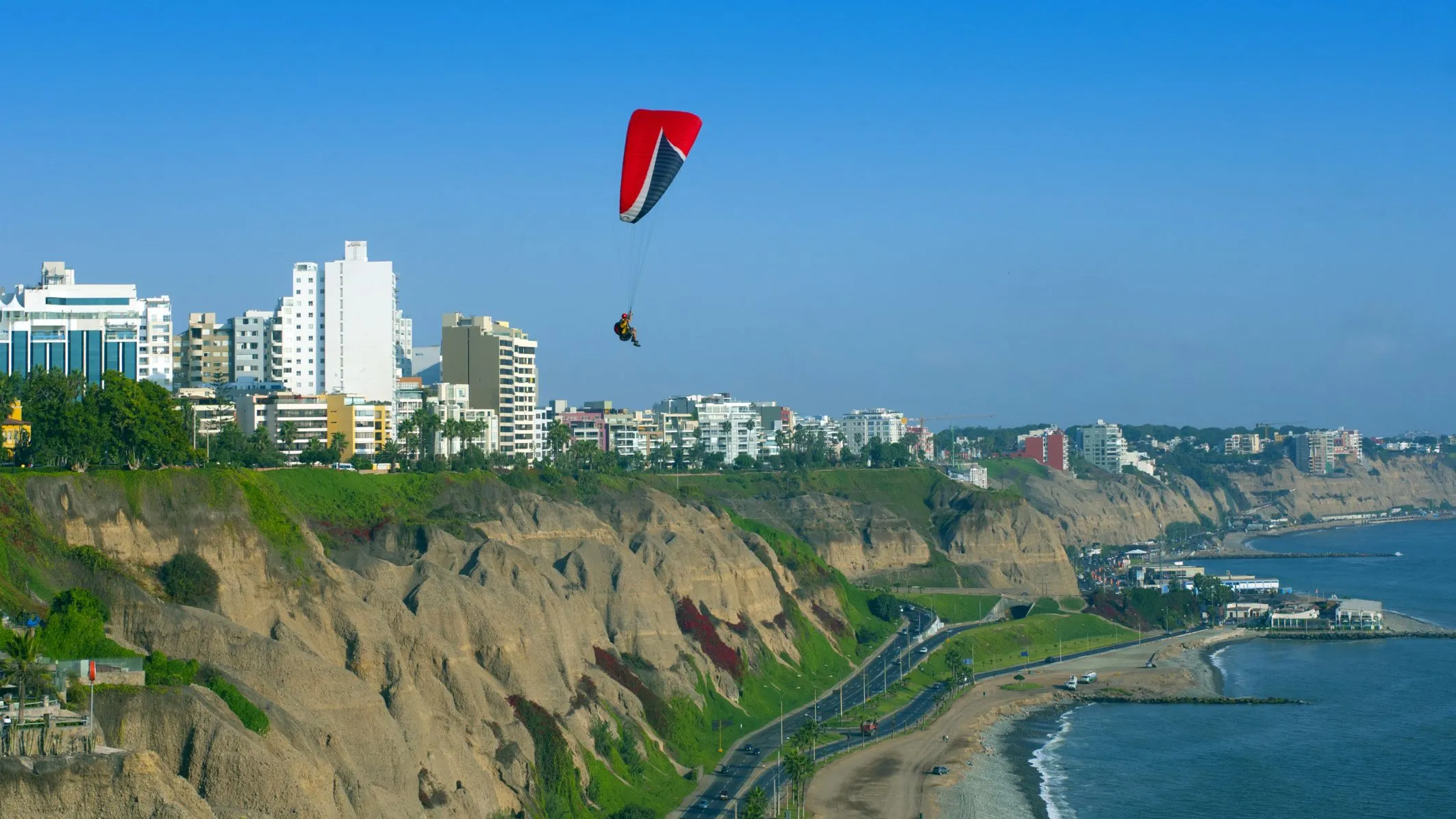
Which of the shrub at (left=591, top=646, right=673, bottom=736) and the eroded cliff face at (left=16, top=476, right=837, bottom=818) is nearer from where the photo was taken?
the eroded cliff face at (left=16, top=476, right=837, bottom=818)

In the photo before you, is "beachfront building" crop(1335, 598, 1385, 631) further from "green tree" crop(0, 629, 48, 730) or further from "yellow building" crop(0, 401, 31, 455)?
"green tree" crop(0, 629, 48, 730)

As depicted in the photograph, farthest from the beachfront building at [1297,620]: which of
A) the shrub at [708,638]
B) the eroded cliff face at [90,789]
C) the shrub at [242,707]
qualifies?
the eroded cliff face at [90,789]

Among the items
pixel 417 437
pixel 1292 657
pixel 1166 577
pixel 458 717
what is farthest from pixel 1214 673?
pixel 458 717

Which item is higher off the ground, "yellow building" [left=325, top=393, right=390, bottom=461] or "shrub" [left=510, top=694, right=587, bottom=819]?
"yellow building" [left=325, top=393, right=390, bottom=461]

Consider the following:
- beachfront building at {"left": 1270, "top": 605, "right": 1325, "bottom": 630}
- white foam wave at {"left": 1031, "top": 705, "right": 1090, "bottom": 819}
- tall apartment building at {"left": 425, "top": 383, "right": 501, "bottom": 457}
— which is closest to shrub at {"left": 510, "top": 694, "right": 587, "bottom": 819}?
white foam wave at {"left": 1031, "top": 705, "right": 1090, "bottom": 819}

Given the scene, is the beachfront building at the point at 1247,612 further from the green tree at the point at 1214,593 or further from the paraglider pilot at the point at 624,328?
the paraglider pilot at the point at 624,328

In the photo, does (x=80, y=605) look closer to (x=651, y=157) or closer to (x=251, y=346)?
(x=651, y=157)
